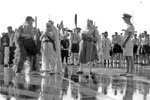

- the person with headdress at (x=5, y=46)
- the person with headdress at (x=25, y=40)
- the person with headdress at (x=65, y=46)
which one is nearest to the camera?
the person with headdress at (x=25, y=40)

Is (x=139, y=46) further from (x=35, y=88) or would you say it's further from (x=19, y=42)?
(x=35, y=88)

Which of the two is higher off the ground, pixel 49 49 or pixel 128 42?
pixel 128 42

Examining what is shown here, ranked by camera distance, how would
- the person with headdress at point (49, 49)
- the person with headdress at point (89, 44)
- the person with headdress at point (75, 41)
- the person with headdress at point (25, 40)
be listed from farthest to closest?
the person with headdress at point (75, 41)
the person with headdress at point (49, 49)
the person with headdress at point (89, 44)
the person with headdress at point (25, 40)

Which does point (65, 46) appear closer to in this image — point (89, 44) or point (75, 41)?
point (75, 41)

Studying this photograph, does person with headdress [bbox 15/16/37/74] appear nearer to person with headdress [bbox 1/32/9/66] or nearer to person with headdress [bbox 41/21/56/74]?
person with headdress [bbox 41/21/56/74]

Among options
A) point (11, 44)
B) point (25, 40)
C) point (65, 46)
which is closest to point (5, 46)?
point (11, 44)

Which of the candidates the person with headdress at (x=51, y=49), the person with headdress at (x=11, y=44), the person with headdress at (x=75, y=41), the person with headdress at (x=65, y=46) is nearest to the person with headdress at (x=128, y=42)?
the person with headdress at (x=51, y=49)

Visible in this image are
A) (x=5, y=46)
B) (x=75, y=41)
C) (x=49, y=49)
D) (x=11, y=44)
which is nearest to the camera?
(x=49, y=49)

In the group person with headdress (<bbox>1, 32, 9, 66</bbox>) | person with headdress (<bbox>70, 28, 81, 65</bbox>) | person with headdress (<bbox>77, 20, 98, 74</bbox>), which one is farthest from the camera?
person with headdress (<bbox>70, 28, 81, 65</bbox>)

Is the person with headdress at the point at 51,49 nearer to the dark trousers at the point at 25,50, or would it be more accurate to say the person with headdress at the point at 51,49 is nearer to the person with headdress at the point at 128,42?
the dark trousers at the point at 25,50

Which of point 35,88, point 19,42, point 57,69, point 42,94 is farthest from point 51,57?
point 42,94

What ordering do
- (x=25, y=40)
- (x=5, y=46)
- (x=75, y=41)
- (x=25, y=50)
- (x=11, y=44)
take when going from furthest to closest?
(x=75, y=41), (x=5, y=46), (x=11, y=44), (x=25, y=50), (x=25, y=40)

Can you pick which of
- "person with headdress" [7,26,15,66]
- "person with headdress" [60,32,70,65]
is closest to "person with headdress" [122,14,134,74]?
"person with headdress" [60,32,70,65]

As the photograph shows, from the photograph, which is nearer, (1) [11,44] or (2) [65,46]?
(1) [11,44]
